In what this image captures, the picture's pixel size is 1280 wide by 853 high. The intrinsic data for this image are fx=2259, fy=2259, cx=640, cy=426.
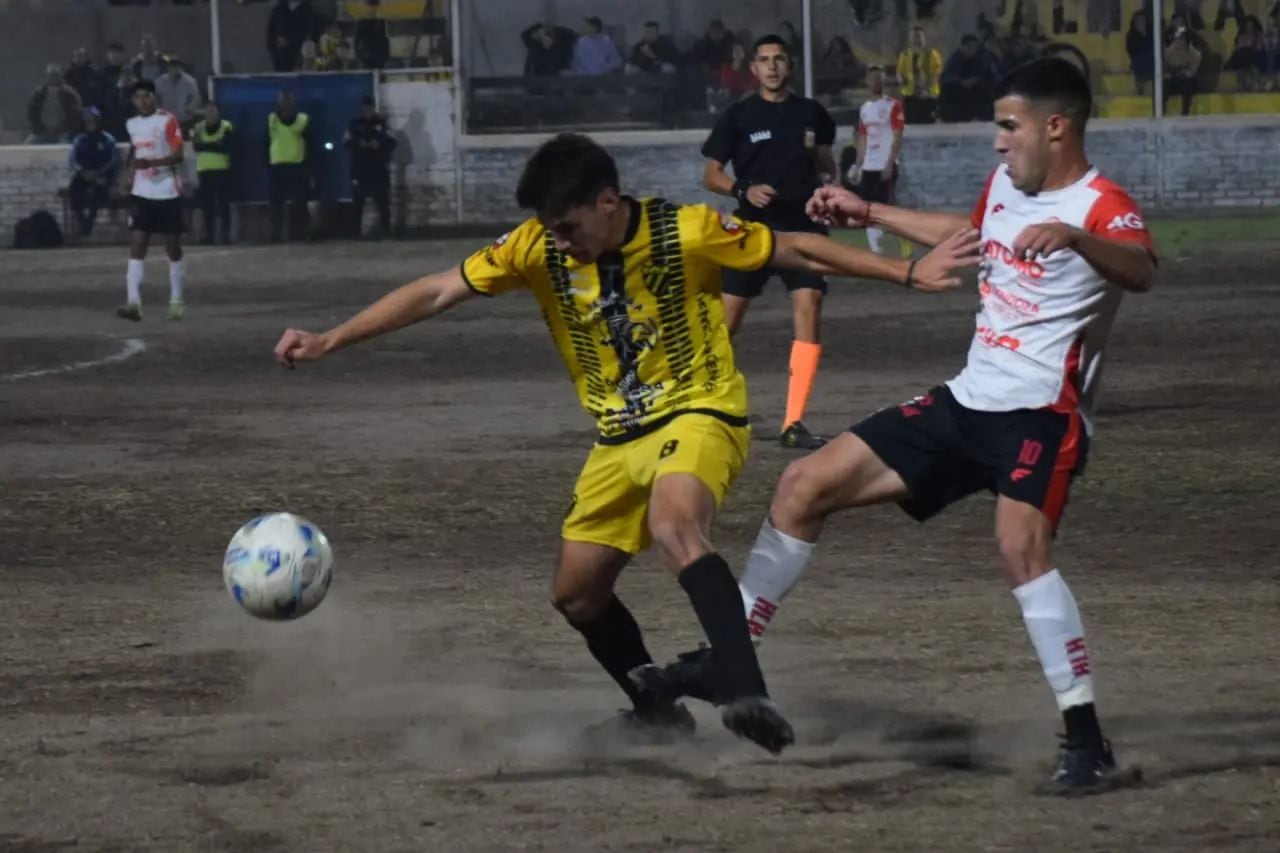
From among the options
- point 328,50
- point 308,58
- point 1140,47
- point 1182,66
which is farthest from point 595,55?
point 1182,66

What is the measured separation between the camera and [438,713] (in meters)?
6.73

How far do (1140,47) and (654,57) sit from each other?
7.42 meters

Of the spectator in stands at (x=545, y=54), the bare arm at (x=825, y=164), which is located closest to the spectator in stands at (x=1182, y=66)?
the spectator in stands at (x=545, y=54)

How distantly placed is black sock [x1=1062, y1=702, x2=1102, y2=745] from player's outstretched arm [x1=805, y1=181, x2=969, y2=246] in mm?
1375

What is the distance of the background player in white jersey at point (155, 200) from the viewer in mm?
21312

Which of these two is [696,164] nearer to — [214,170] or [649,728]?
[214,170]

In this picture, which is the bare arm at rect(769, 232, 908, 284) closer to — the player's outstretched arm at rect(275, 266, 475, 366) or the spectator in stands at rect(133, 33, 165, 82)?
the player's outstretched arm at rect(275, 266, 475, 366)

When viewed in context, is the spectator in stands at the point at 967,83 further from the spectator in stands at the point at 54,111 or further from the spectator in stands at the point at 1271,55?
the spectator in stands at the point at 54,111

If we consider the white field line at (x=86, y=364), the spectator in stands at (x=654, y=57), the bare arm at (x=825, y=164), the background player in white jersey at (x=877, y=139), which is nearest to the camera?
the bare arm at (x=825, y=164)

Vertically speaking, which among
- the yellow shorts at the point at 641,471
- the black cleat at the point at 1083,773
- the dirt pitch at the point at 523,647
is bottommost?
the dirt pitch at the point at 523,647

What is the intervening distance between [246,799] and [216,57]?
1231 inches

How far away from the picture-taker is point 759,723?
18.1 ft

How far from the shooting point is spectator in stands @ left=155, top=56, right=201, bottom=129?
114 feet

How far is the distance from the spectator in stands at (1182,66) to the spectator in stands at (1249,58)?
21.1 inches
